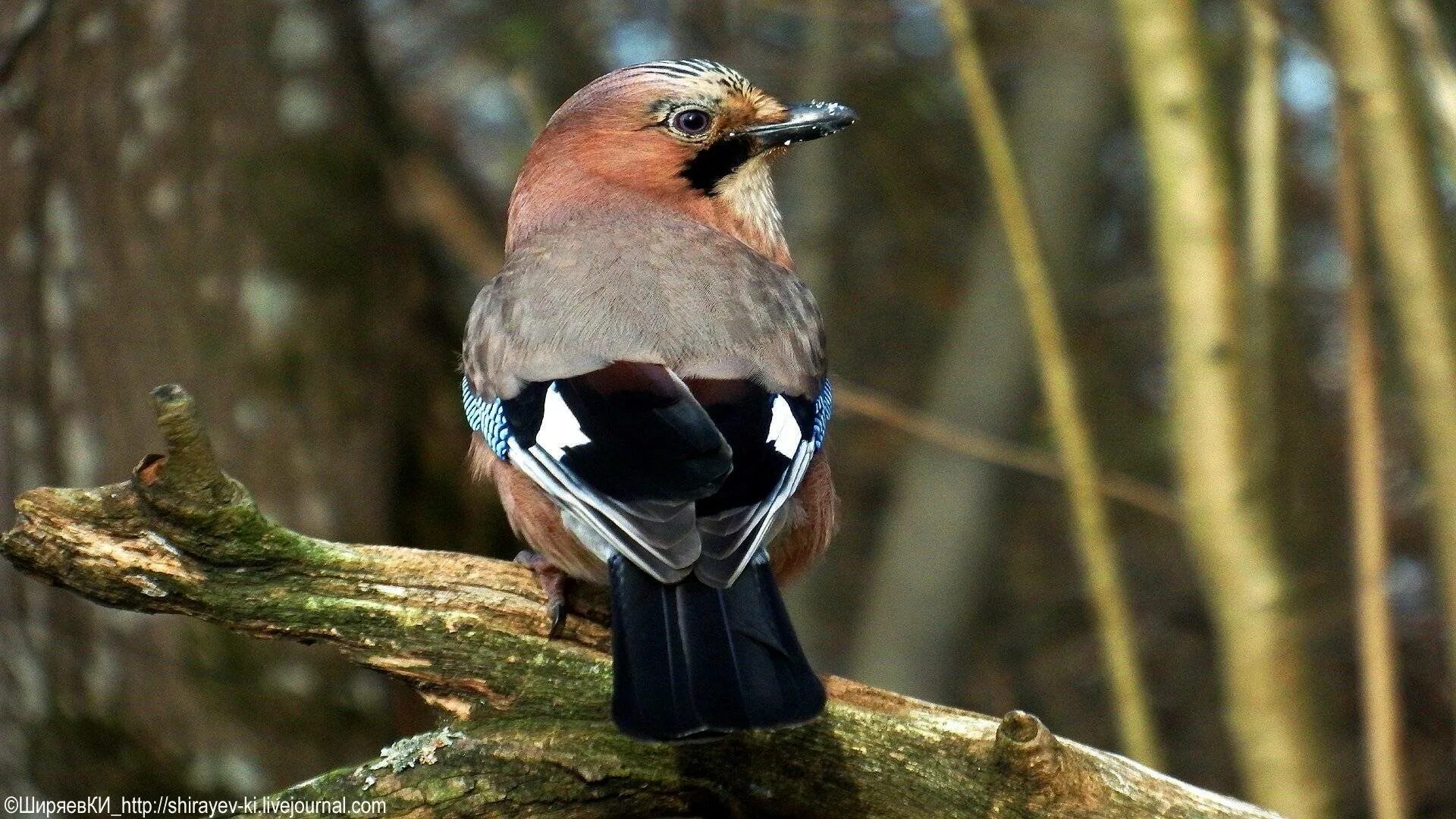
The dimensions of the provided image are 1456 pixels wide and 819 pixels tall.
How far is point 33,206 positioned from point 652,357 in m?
3.23

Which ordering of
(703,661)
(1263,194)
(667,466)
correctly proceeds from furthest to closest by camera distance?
(1263,194) < (667,466) < (703,661)

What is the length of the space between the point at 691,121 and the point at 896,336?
198 inches

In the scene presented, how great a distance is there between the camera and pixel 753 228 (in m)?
5.13

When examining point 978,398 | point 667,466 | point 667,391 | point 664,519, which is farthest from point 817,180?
point 664,519

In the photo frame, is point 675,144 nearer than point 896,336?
Yes

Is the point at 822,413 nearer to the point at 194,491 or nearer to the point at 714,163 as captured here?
the point at 714,163

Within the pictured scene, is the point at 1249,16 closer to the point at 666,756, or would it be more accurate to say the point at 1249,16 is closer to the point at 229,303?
the point at 666,756

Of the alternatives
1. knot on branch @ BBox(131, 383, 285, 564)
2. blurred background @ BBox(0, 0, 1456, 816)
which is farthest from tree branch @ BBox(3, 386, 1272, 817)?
blurred background @ BBox(0, 0, 1456, 816)

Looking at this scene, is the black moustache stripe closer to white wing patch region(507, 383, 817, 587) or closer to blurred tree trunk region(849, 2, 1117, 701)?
white wing patch region(507, 383, 817, 587)

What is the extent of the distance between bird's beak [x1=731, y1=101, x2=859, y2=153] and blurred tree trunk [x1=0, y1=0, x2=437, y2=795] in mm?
1955

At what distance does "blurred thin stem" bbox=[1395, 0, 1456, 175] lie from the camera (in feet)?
14.8

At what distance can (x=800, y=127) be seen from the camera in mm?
5055

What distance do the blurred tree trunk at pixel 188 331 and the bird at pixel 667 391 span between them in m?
1.32

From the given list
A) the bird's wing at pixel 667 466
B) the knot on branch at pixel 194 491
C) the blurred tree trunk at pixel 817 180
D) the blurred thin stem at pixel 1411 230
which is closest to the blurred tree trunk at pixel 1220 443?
the blurred thin stem at pixel 1411 230
